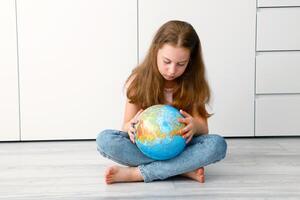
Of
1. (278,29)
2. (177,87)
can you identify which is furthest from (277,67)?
(177,87)

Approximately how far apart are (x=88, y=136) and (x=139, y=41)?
639 mm

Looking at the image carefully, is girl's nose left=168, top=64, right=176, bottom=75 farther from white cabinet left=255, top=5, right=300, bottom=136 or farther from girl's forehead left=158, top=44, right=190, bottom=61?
white cabinet left=255, top=5, right=300, bottom=136

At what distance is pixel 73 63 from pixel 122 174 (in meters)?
1.02

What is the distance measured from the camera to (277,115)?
2.61 m

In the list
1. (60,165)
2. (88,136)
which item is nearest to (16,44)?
(88,136)

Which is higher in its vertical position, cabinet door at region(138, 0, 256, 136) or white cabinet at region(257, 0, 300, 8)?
white cabinet at region(257, 0, 300, 8)

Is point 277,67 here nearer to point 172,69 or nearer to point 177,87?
point 177,87

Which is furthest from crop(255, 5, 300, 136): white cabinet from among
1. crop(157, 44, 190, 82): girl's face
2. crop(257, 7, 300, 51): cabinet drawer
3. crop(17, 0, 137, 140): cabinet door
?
crop(157, 44, 190, 82): girl's face

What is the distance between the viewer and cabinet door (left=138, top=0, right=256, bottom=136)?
2.49 m

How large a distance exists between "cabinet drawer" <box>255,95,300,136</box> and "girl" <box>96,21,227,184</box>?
86 cm

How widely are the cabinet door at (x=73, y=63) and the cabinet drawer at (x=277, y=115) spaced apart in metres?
0.82

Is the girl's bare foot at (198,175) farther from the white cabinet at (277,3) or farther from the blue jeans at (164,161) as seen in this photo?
the white cabinet at (277,3)

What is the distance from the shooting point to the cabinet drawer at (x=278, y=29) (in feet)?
8.29

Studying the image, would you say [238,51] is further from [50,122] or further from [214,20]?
[50,122]
